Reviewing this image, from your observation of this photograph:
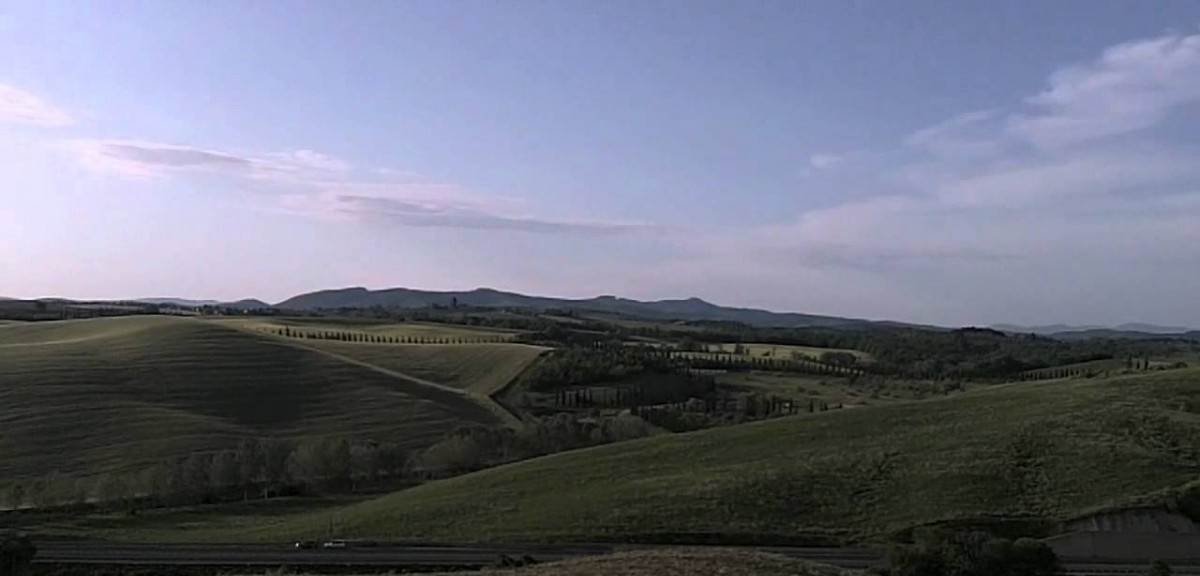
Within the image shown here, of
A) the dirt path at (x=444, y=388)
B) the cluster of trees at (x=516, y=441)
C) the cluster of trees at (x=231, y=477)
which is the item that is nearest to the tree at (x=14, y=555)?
the cluster of trees at (x=231, y=477)

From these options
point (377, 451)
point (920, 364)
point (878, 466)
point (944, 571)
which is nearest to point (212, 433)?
point (377, 451)

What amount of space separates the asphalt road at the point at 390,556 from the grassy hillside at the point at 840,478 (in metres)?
3.38

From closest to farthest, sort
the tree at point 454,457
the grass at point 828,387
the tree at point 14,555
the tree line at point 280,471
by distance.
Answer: the tree at point 14,555 < the tree line at point 280,471 < the tree at point 454,457 < the grass at point 828,387

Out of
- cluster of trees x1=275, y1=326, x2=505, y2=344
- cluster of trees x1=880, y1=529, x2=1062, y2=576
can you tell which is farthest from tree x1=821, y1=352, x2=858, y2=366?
cluster of trees x1=880, y1=529, x2=1062, y2=576

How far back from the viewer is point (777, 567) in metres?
24.0

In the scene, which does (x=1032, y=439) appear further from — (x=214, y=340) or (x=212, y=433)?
(x=214, y=340)

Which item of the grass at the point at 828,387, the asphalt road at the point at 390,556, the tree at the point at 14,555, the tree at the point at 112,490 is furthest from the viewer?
the grass at the point at 828,387

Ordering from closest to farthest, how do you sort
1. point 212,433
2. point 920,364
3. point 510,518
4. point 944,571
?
point 944,571
point 510,518
point 212,433
point 920,364

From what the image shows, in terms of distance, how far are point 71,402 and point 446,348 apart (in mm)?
55761

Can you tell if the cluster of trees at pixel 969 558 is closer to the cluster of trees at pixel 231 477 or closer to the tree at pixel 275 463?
the cluster of trees at pixel 231 477

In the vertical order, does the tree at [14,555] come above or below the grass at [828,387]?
below

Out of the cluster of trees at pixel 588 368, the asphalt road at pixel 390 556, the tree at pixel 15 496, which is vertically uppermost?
the cluster of trees at pixel 588 368

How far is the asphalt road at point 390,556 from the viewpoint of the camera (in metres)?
39.6

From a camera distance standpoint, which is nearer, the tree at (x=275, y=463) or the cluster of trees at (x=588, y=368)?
the tree at (x=275, y=463)
